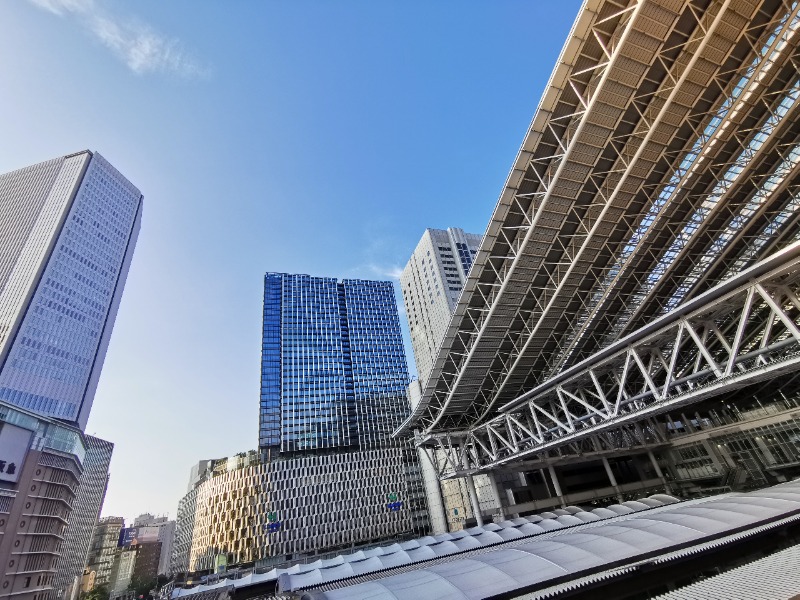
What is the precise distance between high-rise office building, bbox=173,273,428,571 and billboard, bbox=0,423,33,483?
43098mm

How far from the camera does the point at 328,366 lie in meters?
122

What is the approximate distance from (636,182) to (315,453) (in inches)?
4186

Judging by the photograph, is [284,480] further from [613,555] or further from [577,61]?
[577,61]

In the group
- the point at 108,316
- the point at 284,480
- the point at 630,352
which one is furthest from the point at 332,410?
the point at 630,352

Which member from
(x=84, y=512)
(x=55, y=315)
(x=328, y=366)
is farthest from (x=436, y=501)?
(x=84, y=512)

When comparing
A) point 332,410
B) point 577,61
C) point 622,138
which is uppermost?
point 332,410

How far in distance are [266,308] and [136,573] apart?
15321cm

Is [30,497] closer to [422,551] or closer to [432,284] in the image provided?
[422,551]

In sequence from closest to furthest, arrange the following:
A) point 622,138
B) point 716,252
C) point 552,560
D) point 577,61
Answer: point 552,560 → point 577,61 → point 622,138 → point 716,252

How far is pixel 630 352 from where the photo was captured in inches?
1069

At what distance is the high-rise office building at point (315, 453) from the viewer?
3789 inches

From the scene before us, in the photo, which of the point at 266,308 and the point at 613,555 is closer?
the point at 613,555

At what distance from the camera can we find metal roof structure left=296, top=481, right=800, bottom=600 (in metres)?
14.0

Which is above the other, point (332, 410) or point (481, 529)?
point (332, 410)
